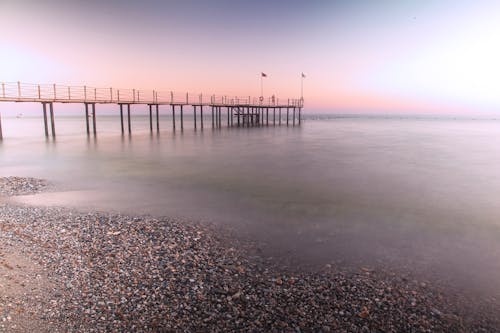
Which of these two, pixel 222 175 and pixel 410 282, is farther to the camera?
pixel 222 175

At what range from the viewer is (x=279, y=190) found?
1180 centimetres

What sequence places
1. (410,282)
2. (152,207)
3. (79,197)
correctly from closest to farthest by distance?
(410,282) → (152,207) → (79,197)

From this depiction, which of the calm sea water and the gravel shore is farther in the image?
the calm sea water

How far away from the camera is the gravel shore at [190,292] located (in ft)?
12.8

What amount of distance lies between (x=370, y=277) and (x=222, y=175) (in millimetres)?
9907

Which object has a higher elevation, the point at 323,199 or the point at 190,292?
the point at 190,292

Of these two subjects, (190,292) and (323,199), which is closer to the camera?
(190,292)

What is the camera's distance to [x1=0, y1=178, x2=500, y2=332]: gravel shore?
3.91 m

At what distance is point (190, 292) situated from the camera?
4512 mm

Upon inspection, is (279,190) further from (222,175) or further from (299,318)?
(299,318)

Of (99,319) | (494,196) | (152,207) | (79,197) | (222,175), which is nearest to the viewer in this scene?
(99,319)

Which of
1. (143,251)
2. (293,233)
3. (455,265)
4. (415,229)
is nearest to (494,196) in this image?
(415,229)

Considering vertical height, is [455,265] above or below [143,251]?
below

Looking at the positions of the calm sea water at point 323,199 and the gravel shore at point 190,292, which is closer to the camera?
the gravel shore at point 190,292
